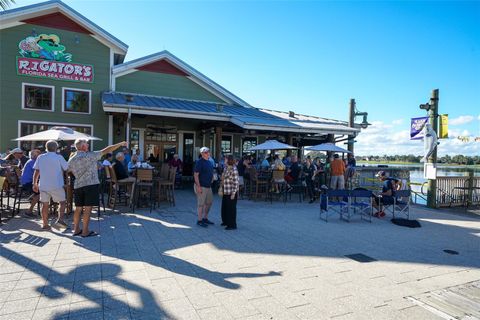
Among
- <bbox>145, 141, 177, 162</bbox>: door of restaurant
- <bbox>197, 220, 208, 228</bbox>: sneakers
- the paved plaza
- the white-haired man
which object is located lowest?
the paved plaza

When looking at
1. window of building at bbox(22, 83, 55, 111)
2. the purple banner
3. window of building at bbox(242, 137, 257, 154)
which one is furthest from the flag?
window of building at bbox(22, 83, 55, 111)

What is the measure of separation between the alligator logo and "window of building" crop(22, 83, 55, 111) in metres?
1.24

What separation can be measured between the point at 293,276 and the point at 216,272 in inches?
40.1

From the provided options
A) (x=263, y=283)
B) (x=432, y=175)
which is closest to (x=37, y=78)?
(x=263, y=283)

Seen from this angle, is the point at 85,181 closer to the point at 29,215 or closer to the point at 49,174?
the point at 49,174

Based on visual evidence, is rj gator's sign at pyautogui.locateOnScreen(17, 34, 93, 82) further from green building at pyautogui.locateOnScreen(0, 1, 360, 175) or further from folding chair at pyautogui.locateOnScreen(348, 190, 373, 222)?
folding chair at pyautogui.locateOnScreen(348, 190, 373, 222)

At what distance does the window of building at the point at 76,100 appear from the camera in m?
12.4

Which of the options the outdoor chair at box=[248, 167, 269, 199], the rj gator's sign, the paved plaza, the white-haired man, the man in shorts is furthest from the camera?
the rj gator's sign

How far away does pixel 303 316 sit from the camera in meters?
2.91

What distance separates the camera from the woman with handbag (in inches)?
242

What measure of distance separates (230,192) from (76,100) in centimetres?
998

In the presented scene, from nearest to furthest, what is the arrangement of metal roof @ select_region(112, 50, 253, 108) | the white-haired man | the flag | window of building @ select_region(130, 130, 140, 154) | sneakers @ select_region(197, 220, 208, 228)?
the white-haired man → sneakers @ select_region(197, 220, 208, 228) → the flag → metal roof @ select_region(112, 50, 253, 108) → window of building @ select_region(130, 130, 140, 154)

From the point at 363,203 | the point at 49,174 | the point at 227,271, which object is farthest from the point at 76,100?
the point at 363,203

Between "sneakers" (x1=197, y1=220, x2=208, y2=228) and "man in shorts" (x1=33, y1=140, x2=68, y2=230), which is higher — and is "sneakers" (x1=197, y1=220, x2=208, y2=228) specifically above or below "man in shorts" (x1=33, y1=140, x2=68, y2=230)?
below
